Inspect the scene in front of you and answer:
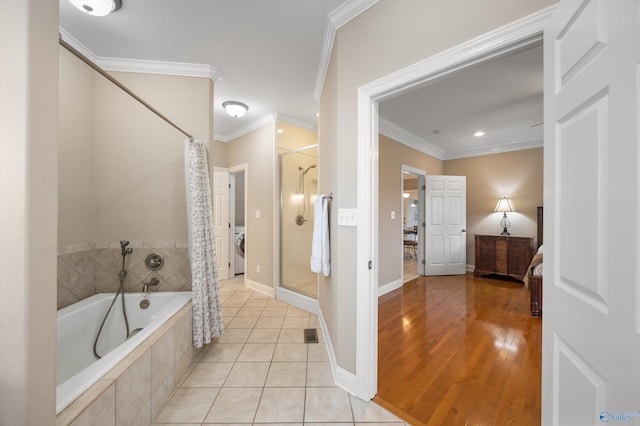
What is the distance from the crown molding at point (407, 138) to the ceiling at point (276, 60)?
0.04 meters

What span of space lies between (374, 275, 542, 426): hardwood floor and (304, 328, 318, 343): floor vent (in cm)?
62

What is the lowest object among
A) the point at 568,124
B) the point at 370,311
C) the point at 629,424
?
the point at 370,311

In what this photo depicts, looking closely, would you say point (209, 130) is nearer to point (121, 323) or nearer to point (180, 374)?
point (121, 323)

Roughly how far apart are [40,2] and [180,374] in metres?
2.10

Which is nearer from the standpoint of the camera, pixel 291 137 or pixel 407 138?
pixel 291 137

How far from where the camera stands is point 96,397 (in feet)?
3.41

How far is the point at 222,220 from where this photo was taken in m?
4.39

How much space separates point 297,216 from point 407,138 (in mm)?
2558

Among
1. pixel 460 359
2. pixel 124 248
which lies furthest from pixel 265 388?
pixel 124 248

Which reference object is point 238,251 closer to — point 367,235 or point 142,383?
point 142,383

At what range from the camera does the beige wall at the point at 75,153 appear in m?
1.93

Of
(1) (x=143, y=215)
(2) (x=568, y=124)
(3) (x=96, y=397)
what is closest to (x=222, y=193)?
(1) (x=143, y=215)

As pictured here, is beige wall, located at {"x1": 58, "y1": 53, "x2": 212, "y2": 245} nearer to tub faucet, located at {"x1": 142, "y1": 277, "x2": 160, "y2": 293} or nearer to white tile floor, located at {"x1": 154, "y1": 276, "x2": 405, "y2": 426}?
tub faucet, located at {"x1": 142, "y1": 277, "x2": 160, "y2": 293}

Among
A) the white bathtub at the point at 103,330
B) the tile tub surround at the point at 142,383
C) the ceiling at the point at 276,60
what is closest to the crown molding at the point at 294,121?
the ceiling at the point at 276,60
